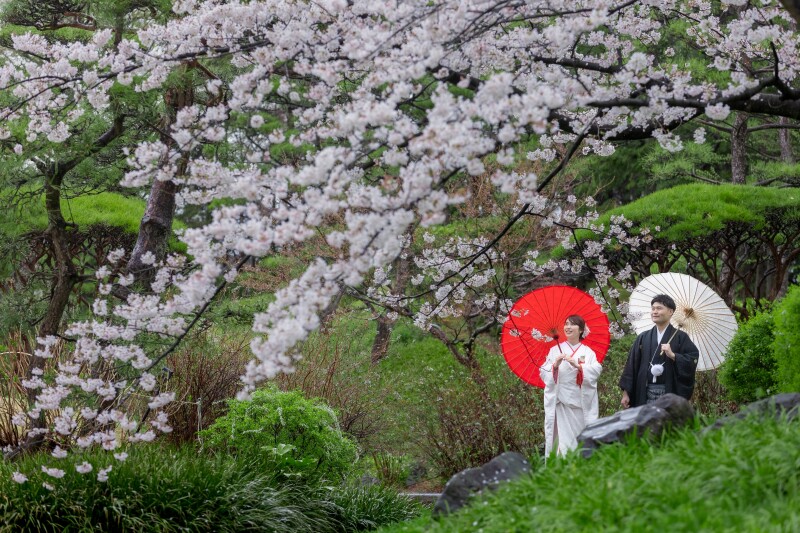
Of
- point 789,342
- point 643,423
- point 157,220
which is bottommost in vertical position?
point 643,423

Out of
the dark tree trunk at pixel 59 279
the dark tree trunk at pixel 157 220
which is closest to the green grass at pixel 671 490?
the dark tree trunk at pixel 59 279

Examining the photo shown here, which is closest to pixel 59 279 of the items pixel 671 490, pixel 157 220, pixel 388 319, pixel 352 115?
pixel 157 220

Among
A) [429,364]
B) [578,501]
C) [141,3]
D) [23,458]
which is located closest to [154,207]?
[141,3]

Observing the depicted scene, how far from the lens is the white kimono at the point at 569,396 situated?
20.6 feet

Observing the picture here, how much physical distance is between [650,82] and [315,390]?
5.25 meters

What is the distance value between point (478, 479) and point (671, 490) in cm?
132

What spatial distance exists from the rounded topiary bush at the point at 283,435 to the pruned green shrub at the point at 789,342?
3.46 m

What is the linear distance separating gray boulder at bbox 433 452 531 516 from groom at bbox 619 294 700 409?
175 centimetres

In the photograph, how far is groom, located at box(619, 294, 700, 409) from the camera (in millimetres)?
5875

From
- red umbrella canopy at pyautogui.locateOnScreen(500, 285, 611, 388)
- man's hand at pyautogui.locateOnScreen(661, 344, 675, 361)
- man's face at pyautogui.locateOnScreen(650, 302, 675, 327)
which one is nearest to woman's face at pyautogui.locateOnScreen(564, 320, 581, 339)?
red umbrella canopy at pyautogui.locateOnScreen(500, 285, 611, 388)

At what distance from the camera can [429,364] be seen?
1151cm

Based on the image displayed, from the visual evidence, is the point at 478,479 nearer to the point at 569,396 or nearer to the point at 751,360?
the point at 569,396

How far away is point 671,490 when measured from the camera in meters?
3.42

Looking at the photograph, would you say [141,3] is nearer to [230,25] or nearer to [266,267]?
[230,25]
